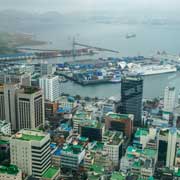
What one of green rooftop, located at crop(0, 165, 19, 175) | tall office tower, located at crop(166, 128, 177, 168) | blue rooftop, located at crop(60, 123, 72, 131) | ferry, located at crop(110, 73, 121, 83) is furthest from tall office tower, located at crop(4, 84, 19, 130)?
ferry, located at crop(110, 73, 121, 83)

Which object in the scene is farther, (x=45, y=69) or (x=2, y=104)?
(x=45, y=69)

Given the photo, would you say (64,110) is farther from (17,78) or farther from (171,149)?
(171,149)

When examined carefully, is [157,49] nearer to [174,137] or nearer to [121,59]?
[121,59]

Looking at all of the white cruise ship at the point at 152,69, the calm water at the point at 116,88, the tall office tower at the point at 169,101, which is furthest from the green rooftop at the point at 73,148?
the white cruise ship at the point at 152,69

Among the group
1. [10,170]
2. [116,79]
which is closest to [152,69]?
[116,79]

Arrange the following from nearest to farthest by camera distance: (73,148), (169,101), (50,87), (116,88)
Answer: (73,148), (169,101), (50,87), (116,88)

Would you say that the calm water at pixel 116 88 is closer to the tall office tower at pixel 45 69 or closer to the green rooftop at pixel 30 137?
the tall office tower at pixel 45 69
